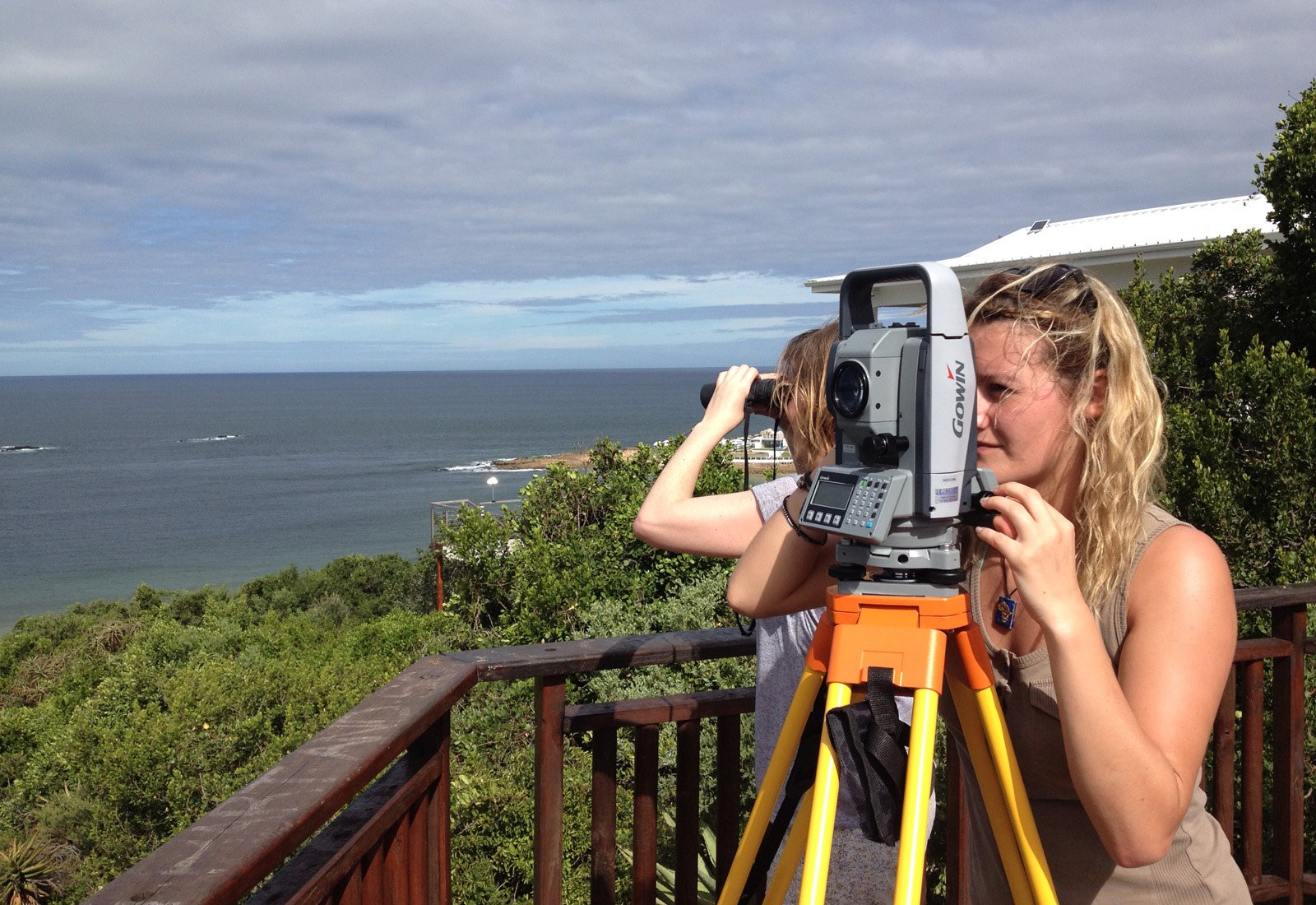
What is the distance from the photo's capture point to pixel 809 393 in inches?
64.5

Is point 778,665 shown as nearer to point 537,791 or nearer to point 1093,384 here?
point 537,791

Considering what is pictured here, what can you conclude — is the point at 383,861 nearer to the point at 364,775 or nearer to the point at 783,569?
the point at 364,775

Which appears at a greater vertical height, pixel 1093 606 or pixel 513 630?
pixel 1093 606

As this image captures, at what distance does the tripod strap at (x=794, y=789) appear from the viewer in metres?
1.17

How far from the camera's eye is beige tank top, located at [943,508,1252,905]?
115 centimetres

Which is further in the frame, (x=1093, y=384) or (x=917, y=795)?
(x=1093, y=384)

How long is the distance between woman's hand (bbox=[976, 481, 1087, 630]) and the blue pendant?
243 mm

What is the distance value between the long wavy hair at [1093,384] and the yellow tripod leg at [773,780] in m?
0.33

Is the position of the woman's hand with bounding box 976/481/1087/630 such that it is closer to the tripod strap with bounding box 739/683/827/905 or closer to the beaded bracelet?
the tripod strap with bounding box 739/683/827/905

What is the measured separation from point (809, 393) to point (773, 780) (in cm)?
64

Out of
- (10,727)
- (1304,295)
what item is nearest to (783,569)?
(1304,295)

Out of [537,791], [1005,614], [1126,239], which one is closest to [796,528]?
[1005,614]

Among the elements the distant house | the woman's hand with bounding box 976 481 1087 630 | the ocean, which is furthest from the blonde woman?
the distant house

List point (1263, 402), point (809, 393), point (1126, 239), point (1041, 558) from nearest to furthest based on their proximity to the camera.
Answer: point (1041, 558)
point (809, 393)
point (1263, 402)
point (1126, 239)
